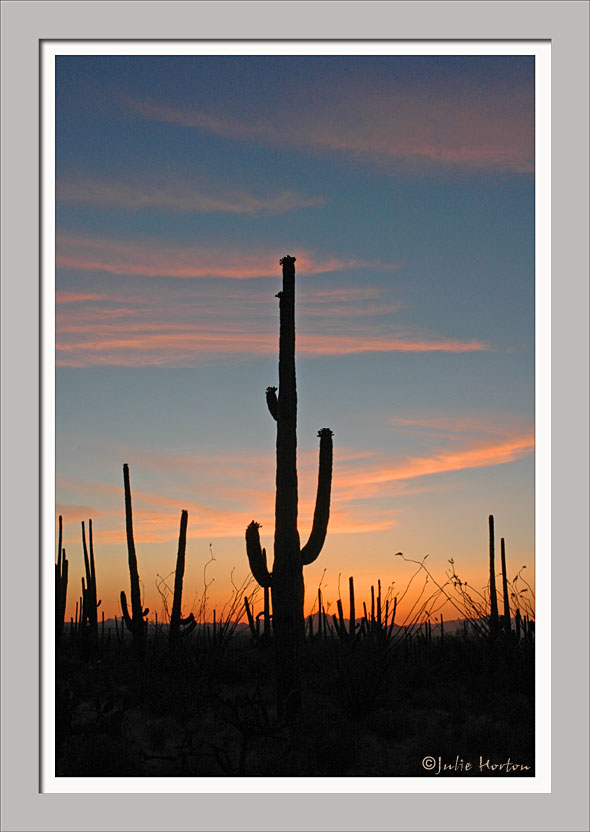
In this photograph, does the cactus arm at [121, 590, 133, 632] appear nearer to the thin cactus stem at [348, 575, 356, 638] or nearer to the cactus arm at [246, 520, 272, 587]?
the thin cactus stem at [348, 575, 356, 638]

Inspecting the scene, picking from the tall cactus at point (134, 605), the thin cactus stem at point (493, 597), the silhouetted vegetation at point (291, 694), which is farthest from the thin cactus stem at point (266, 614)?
the thin cactus stem at point (493, 597)

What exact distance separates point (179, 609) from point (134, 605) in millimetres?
684

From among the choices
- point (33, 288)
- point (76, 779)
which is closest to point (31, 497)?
point (33, 288)

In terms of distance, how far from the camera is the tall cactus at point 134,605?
41.1 feet

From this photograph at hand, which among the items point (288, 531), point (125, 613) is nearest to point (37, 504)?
point (288, 531)

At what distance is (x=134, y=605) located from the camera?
13.0 metres

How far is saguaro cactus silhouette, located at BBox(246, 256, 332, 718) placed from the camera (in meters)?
8.91

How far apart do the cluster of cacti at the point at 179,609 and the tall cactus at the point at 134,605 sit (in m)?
0.40

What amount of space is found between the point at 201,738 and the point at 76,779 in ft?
5.29

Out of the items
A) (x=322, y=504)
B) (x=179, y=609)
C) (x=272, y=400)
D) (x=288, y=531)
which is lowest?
(x=179, y=609)

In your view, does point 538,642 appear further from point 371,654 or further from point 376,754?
point 371,654

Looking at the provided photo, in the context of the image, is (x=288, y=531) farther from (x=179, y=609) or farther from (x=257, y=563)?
(x=179, y=609)

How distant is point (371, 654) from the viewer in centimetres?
1041

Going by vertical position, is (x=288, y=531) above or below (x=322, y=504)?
below
